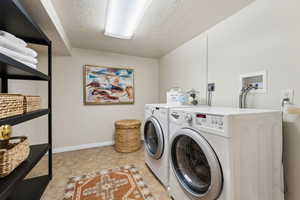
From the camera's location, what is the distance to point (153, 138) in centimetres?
172

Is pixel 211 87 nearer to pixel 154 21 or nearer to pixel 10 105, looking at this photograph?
pixel 154 21

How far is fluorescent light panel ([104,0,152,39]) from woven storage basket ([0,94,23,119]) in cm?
119

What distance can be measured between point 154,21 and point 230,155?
165cm

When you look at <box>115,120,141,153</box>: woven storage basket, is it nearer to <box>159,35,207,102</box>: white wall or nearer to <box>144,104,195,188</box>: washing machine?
<box>144,104,195,188</box>: washing machine

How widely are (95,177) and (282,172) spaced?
6.33 ft

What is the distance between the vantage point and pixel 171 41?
218 cm

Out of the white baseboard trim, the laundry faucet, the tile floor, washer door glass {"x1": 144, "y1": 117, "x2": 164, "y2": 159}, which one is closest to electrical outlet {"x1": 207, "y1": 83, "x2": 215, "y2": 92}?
the laundry faucet

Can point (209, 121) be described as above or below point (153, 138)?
above

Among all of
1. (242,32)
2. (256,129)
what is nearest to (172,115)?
(256,129)

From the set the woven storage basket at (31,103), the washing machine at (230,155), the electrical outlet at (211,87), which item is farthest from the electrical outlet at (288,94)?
the woven storage basket at (31,103)

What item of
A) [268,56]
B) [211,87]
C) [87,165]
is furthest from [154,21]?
[87,165]

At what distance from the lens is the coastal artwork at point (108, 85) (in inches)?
98.8

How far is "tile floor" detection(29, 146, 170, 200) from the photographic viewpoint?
138 cm

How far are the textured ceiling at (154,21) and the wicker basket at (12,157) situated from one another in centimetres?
141
